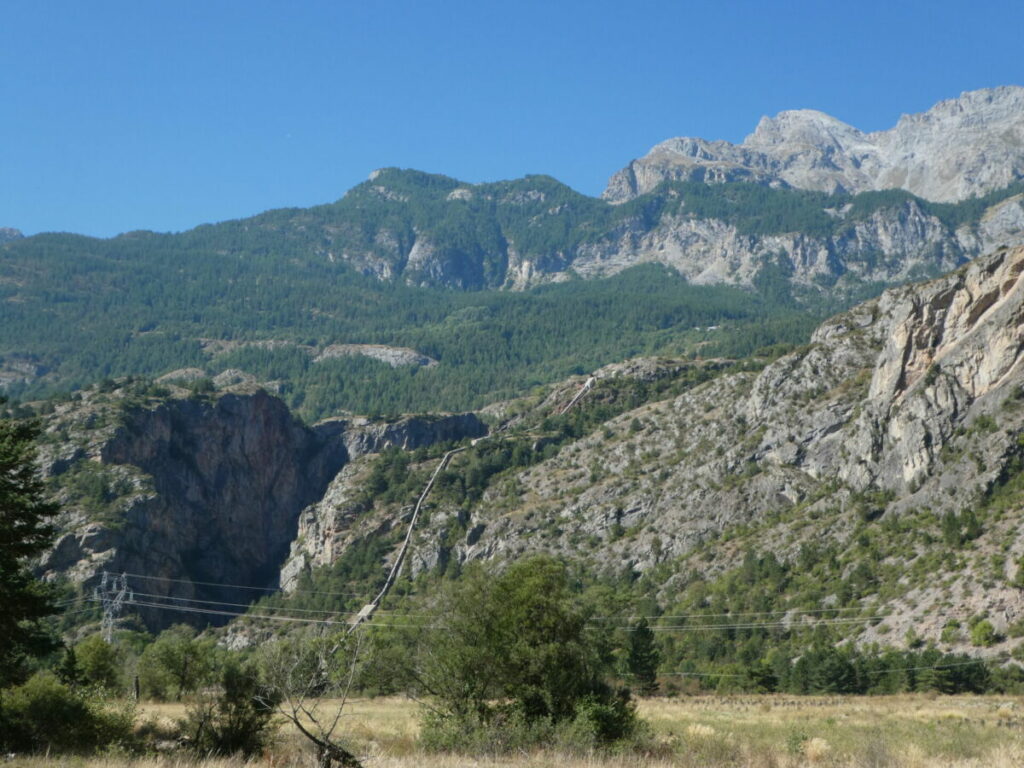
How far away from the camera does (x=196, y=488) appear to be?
17012cm

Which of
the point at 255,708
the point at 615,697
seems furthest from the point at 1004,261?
the point at 255,708

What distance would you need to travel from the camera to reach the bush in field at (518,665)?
1160 inches

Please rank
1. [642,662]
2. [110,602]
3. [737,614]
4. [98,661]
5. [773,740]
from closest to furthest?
[773,740] → [98,661] → [642,662] → [110,602] → [737,614]

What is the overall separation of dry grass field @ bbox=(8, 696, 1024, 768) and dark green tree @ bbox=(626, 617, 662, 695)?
18945 mm

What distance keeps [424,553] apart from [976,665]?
91396 millimetres

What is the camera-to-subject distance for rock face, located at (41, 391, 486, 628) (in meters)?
137

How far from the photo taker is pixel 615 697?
104 feet

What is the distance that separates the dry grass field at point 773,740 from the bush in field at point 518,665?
6.36 feet

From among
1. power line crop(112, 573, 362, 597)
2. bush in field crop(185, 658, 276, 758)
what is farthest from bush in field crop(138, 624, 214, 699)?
power line crop(112, 573, 362, 597)

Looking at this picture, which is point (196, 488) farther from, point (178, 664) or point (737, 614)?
point (178, 664)

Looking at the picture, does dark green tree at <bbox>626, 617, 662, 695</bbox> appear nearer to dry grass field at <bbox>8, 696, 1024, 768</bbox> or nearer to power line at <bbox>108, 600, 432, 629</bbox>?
dry grass field at <bbox>8, 696, 1024, 768</bbox>

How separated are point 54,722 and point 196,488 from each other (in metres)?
149

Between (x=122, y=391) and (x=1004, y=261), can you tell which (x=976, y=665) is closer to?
(x=1004, y=261)

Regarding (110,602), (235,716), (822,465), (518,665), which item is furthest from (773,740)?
(822,465)
